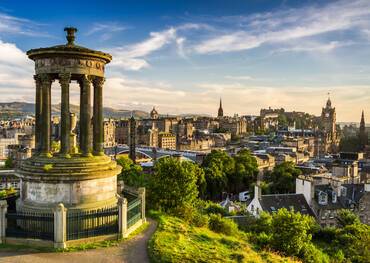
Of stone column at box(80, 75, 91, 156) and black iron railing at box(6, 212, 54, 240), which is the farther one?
stone column at box(80, 75, 91, 156)

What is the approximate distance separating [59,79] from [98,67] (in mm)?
1943

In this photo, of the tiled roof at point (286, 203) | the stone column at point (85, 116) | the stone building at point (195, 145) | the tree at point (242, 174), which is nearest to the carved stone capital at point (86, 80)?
the stone column at point (85, 116)

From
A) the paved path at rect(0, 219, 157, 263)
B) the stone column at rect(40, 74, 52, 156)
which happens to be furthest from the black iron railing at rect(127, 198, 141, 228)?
the stone column at rect(40, 74, 52, 156)

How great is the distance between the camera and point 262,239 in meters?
25.0

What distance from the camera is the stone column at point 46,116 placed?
19578 millimetres

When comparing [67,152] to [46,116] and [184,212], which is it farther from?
[184,212]

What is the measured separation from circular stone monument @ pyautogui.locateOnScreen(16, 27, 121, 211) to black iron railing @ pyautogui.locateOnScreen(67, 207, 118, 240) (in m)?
0.87

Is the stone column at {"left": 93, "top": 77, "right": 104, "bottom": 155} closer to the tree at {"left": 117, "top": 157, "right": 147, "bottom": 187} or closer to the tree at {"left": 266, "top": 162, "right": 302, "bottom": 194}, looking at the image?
the tree at {"left": 117, "top": 157, "right": 147, "bottom": 187}

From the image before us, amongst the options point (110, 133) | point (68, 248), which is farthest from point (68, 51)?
point (110, 133)

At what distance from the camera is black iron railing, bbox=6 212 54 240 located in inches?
658

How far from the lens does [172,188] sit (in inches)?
A: 1066

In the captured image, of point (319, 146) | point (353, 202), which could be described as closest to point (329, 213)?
point (353, 202)

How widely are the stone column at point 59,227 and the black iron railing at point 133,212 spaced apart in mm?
3253

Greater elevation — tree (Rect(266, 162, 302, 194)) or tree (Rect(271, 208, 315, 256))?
tree (Rect(271, 208, 315, 256))
